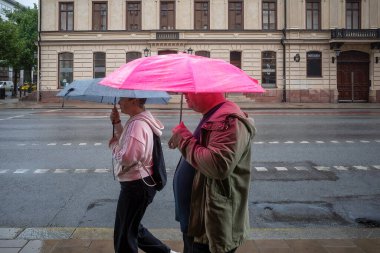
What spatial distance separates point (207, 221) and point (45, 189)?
539 centimetres

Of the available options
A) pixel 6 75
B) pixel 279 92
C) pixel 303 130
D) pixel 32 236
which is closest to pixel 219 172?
pixel 32 236

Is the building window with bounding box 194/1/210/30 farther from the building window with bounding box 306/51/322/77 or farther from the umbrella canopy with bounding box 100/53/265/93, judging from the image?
the umbrella canopy with bounding box 100/53/265/93

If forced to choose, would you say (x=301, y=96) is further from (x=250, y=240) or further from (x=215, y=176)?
(x=215, y=176)

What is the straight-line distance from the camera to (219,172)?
9.65 feet

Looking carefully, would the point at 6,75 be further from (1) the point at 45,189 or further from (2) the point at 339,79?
(1) the point at 45,189

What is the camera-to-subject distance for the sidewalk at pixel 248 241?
4777 millimetres

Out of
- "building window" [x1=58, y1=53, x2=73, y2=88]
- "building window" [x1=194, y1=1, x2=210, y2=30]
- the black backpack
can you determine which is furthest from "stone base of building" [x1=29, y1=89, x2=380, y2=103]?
the black backpack

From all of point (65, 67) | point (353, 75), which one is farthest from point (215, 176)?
point (65, 67)

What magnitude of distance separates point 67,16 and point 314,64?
19863 mm

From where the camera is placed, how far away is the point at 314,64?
116 ft

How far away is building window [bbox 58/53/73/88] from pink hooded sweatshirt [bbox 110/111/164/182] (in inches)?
1326

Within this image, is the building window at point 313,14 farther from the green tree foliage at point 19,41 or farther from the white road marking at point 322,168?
the white road marking at point 322,168

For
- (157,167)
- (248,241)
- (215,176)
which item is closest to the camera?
(215,176)

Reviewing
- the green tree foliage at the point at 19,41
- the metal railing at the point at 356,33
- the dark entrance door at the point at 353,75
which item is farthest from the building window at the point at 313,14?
the green tree foliage at the point at 19,41
